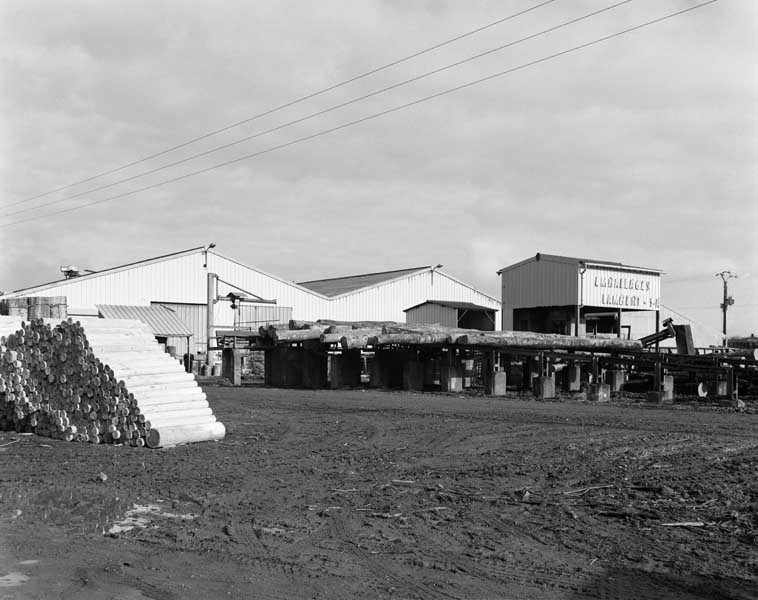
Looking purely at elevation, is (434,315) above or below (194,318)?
above

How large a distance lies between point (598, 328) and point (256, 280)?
69.8 ft

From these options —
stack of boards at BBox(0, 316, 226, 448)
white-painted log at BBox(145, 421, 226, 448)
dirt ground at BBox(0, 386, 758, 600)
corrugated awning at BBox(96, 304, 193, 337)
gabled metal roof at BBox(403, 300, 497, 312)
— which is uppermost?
gabled metal roof at BBox(403, 300, 497, 312)

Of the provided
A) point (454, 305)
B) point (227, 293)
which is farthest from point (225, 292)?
point (454, 305)

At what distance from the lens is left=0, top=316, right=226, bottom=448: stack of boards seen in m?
12.9

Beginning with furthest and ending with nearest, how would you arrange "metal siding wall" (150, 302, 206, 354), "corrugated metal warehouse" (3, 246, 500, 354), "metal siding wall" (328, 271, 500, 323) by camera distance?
1. "metal siding wall" (328, 271, 500, 323)
2. "metal siding wall" (150, 302, 206, 354)
3. "corrugated metal warehouse" (3, 246, 500, 354)

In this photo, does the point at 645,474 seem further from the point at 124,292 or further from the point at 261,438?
the point at 124,292

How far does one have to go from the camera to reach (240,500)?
8930mm

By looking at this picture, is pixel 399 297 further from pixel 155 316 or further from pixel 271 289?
pixel 155 316

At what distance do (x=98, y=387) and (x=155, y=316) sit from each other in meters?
32.0

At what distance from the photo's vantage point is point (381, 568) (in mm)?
6348

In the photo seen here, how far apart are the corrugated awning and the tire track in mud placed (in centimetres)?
3687

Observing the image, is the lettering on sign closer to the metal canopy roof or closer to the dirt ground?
the metal canopy roof

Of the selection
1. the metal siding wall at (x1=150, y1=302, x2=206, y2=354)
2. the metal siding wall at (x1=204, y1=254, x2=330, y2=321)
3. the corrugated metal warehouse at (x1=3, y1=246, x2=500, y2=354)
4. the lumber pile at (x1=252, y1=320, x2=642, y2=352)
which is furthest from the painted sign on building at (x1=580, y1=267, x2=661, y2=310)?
the metal siding wall at (x1=150, y1=302, x2=206, y2=354)

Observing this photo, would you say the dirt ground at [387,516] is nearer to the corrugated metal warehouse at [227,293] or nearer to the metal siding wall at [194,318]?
the corrugated metal warehouse at [227,293]
